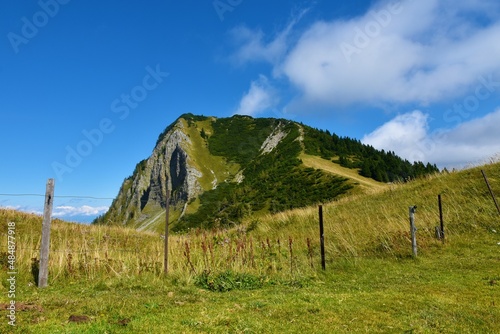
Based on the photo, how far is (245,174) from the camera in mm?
141875

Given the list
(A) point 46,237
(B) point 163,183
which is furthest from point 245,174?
(A) point 46,237

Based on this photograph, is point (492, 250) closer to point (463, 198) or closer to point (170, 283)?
point (463, 198)

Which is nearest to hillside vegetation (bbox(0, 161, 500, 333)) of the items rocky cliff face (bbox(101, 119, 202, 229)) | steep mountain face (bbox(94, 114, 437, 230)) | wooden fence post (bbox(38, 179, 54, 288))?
wooden fence post (bbox(38, 179, 54, 288))

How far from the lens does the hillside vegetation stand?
5809 millimetres

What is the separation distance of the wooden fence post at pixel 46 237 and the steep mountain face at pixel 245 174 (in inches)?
736

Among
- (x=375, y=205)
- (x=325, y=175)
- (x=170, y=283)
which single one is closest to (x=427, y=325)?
(x=170, y=283)

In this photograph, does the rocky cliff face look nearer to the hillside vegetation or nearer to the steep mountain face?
the steep mountain face

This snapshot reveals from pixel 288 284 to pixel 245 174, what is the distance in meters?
132

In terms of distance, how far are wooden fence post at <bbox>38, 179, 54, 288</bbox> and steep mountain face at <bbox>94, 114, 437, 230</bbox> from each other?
→ 18.7m

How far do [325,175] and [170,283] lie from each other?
70116 mm

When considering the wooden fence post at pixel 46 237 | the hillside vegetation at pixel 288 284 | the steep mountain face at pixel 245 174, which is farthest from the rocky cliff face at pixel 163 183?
the wooden fence post at pixel 46 237

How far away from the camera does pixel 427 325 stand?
18.8 ft

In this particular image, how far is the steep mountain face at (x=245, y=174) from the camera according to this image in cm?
7506

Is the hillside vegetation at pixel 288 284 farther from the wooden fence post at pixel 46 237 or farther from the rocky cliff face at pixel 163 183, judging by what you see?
the rocky cliff face at pixel 163 183
